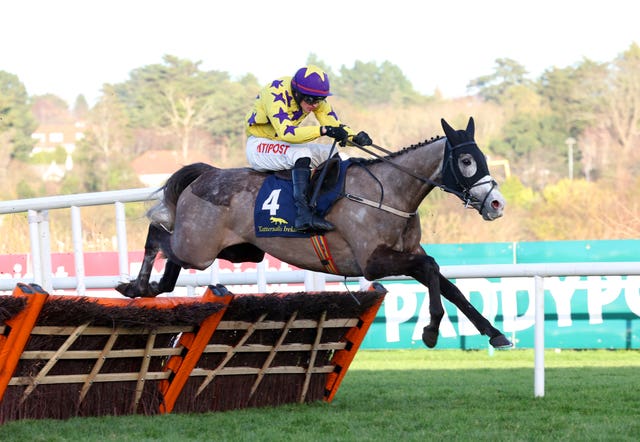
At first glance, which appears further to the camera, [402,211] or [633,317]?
[633,317]

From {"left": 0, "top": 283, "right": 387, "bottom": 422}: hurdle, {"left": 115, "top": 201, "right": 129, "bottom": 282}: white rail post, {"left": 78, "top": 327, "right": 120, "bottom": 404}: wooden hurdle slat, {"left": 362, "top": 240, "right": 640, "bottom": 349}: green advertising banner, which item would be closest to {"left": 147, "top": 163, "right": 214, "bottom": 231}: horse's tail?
{"left": 115, "top": 201, "right": 129, "bottom": 282}: white rail post

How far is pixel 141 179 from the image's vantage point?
54.9m

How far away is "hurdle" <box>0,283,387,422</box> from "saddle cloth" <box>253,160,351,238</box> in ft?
1.80

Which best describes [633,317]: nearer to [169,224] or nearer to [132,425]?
[169,224]

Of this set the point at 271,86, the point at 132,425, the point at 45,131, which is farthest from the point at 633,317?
the point at 45,131

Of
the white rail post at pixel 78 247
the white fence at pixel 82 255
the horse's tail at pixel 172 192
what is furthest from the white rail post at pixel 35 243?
the horse's tail at pixel 172 192

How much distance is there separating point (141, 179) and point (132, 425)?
5033 cm

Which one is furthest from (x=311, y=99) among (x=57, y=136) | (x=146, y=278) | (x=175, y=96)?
(x=57, y=136)

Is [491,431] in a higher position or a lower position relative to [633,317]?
higher

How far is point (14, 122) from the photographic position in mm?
63250

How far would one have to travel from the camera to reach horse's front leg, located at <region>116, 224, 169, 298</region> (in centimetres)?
729

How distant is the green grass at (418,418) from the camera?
16.3 ft

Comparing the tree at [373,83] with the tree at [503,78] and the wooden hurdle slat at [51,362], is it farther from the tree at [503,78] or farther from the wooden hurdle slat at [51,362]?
the wooden hurdle slat at [51,362]

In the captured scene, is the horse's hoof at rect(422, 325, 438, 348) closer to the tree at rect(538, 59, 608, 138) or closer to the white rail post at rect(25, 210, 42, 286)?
the white rail post at rect(25, 210, 42, 286)
